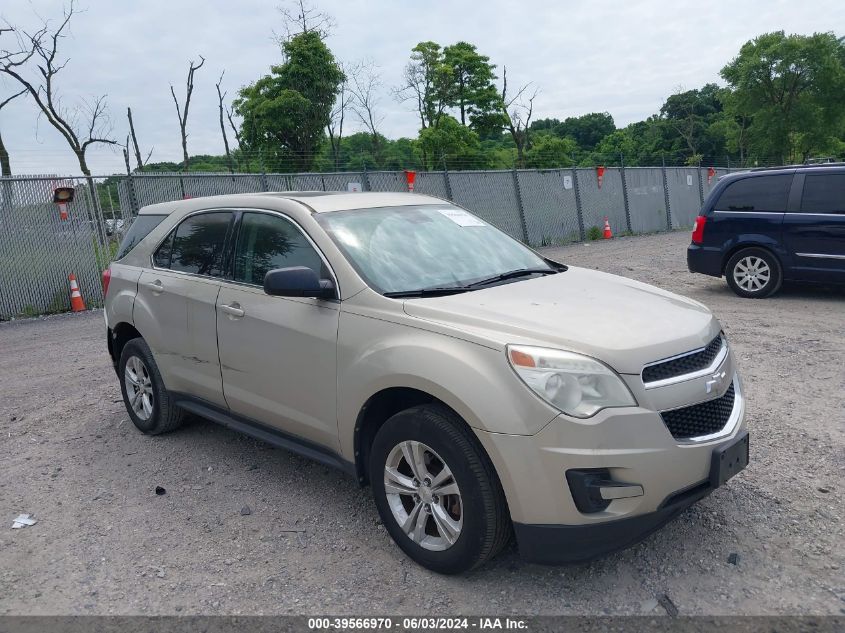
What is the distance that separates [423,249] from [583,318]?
1.13 metres

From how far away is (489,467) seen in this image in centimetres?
288

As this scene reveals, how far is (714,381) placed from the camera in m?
3.07

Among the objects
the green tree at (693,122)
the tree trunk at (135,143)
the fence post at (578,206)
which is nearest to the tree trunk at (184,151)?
the tree trunk at (135,143)

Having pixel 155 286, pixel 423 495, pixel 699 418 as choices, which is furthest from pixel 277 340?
pixel 699 418

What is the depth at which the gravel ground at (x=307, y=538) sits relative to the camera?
3.02 metres

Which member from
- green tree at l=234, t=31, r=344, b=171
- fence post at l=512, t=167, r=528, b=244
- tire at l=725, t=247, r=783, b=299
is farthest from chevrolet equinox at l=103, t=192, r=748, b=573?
green tree at l=234, t=31, r=344, b=171

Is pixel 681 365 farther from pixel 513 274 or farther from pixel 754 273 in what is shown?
pixel 754 273

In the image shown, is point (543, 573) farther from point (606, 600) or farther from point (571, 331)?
point (571, 331)

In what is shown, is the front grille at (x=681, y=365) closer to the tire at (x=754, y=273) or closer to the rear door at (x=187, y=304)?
the rear door at (x=187, y=304)

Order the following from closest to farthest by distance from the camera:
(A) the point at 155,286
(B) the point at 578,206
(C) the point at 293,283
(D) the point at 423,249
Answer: (C) the point at 293,283 < (D) the point at 423,249 < (A) the point at 155,286 < (B) the point at 578,206

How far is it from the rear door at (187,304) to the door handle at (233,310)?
0.13 m

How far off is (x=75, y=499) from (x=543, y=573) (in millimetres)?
2867

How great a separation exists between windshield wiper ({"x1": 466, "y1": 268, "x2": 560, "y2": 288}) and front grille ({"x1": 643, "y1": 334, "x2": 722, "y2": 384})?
108cm

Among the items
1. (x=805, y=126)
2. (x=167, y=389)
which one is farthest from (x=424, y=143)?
(x=167, y=389)
